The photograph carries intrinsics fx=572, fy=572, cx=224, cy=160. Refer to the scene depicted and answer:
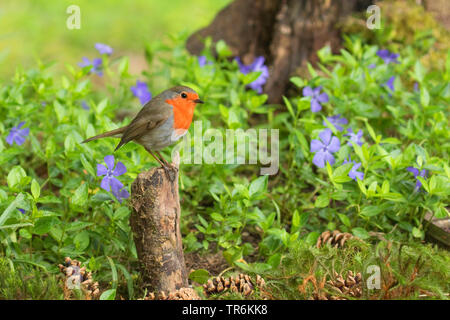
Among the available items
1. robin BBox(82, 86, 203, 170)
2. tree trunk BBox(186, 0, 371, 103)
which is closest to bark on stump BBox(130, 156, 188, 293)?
robin BBox(82, 86, 203, 170)

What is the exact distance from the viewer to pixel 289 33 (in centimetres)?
493

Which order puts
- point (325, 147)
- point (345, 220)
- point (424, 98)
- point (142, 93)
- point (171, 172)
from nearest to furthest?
1. point (171, 172)
2. point (345, 220)
3. point (325, 147)
4. point (424, 98)
5. point (142, 93)

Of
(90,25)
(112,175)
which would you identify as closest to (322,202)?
(112,175)

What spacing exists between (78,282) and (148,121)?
0.92 metres

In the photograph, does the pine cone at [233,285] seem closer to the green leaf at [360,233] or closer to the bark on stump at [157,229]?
the bark on stump at [157,229]

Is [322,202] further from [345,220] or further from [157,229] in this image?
[157,229]

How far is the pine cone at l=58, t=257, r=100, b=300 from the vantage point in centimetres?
247

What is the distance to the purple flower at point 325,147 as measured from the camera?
343 cm

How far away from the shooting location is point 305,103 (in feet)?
12.2

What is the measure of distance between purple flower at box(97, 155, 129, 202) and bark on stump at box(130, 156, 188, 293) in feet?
1.04
